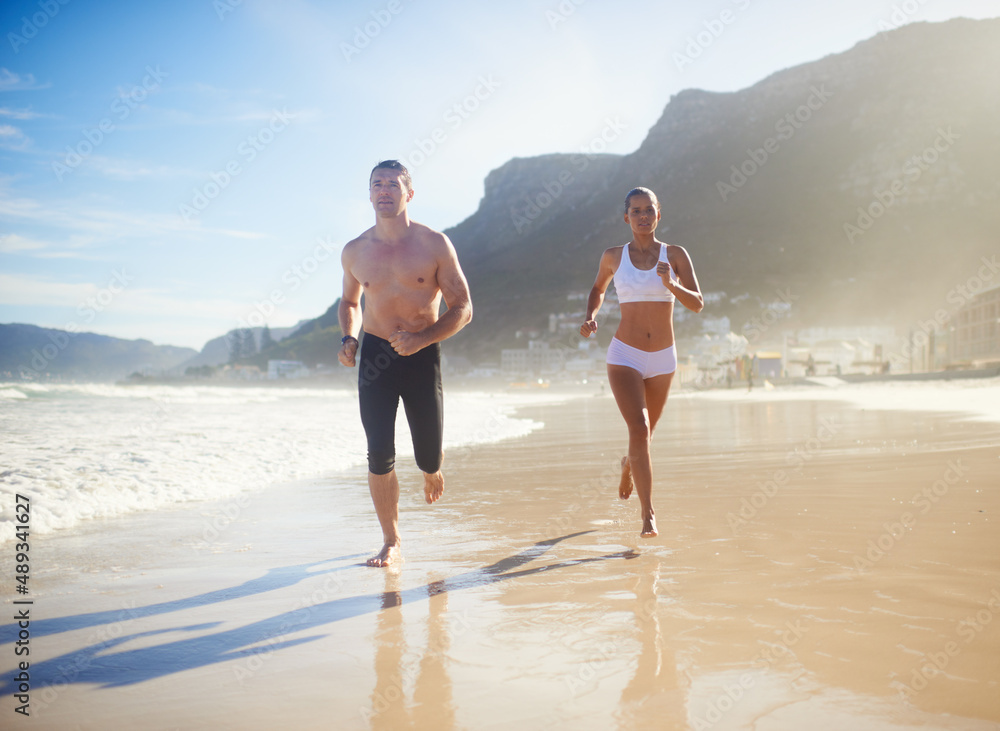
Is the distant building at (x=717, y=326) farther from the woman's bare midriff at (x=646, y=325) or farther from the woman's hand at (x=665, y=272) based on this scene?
the woman's hand at (x=665, y=272)

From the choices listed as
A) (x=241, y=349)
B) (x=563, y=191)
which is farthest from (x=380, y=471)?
(x=241, y=349)

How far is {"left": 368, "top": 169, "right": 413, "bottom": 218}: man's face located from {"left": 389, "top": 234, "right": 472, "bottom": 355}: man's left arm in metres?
0.30

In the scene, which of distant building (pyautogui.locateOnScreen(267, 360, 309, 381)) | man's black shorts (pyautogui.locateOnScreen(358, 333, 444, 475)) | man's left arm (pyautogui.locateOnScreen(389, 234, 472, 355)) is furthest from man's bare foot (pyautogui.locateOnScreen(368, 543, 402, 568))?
distant building (pyautogui.locateOnScreen(267, 360, 309, 381))

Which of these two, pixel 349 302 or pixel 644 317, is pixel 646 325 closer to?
pixel 644 317

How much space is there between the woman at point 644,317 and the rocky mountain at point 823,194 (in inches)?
3035

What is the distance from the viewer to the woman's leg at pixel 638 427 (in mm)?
3854

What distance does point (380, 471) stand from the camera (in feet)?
12.5

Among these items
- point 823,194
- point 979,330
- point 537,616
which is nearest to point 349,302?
point 537,616

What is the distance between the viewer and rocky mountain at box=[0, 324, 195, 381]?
92250 mm

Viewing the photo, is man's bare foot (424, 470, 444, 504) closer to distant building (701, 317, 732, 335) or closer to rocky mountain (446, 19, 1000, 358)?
rocky mountain (446, 19, 1000, 358)

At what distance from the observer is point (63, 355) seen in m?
144

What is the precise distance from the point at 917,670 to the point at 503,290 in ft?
440

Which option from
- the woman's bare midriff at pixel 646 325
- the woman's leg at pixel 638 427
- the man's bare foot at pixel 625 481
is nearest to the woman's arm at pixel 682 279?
the woman's bare midriff at pixel 646 325

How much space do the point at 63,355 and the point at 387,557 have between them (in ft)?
543
